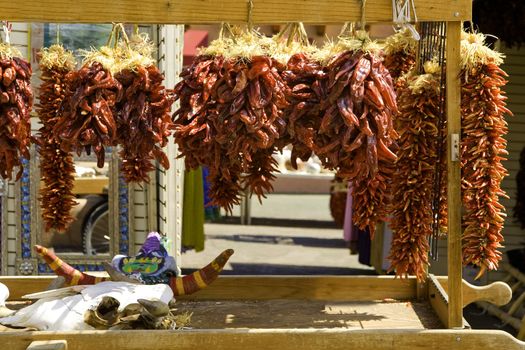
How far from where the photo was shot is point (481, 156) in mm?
3711

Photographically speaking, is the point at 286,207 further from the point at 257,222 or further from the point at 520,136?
the point at 520,136

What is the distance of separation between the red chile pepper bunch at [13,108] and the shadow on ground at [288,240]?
320 inches

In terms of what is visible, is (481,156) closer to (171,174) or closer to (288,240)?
(171,174)

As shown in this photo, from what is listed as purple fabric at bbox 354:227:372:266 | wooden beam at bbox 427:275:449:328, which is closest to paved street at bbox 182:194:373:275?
purple fabric at bbox 354:227:372:266

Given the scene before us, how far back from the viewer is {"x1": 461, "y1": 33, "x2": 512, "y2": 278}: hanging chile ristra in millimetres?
3713

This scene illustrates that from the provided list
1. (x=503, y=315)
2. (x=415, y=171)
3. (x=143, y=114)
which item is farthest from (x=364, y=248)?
(x=143, y=114)

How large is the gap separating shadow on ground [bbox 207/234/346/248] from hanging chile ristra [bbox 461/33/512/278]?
803 cm

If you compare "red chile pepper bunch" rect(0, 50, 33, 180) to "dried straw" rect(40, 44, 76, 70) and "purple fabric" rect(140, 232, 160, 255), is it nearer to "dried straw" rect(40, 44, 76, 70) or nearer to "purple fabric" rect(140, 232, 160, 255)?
"dried straw" rect(40, 44, 76, 70)

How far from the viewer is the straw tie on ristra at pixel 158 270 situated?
425cm

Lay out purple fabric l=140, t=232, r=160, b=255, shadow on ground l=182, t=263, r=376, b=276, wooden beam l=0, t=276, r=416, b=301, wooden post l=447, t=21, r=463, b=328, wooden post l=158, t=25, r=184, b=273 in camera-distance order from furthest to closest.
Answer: shadow on ground l=182, t=263, r=376, b=276
wooden post l=158, t=25, r=184, b=273
wooden beam l=0, t=276, r=416, b=301
purple fabric l=140, t=232, r=160, b=255
wooden post l=447, t=21, r=463, b=328

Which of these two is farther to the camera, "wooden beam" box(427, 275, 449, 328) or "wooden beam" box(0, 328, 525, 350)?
"wooden beam" box(427, 275, 449, 328)

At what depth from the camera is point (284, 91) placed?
11.7 ft

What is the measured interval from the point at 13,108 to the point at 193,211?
517 cm

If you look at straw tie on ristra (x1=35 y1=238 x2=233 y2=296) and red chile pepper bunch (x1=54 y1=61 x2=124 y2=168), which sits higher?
red chile pepper bunch (x1=54 y1=61 x2=124 y2=168)
